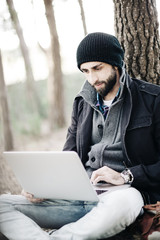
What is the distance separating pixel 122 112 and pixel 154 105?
0.26m

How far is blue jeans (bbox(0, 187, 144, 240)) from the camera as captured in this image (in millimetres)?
1789

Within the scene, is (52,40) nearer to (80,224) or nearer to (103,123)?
(103,123)

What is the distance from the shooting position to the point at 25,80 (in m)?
12.6

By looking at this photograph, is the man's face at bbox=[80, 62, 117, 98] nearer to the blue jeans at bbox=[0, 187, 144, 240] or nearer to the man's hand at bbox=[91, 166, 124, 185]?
the man's hand at bbox=[91, 166, 124, 185]

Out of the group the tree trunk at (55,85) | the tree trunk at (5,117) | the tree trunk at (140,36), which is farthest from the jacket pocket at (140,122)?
the tree trunk at (55,85)

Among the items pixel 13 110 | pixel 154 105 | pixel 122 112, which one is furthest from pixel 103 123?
pixel 13 110

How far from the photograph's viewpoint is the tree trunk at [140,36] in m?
2.73

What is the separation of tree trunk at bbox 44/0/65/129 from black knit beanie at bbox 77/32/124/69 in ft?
17.8

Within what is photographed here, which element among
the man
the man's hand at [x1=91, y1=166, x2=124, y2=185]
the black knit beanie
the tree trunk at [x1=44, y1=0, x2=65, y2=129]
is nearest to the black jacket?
the man

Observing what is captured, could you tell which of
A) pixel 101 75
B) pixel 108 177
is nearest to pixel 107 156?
pixel 108 177

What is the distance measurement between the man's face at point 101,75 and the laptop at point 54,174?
2.73 feet

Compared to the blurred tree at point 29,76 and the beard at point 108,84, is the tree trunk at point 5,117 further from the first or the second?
the beard at point 108,84

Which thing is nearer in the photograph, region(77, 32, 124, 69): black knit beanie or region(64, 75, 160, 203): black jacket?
region(64, 75, 160, 203): black jacket

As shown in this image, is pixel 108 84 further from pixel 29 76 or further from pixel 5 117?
pixel 29 76
